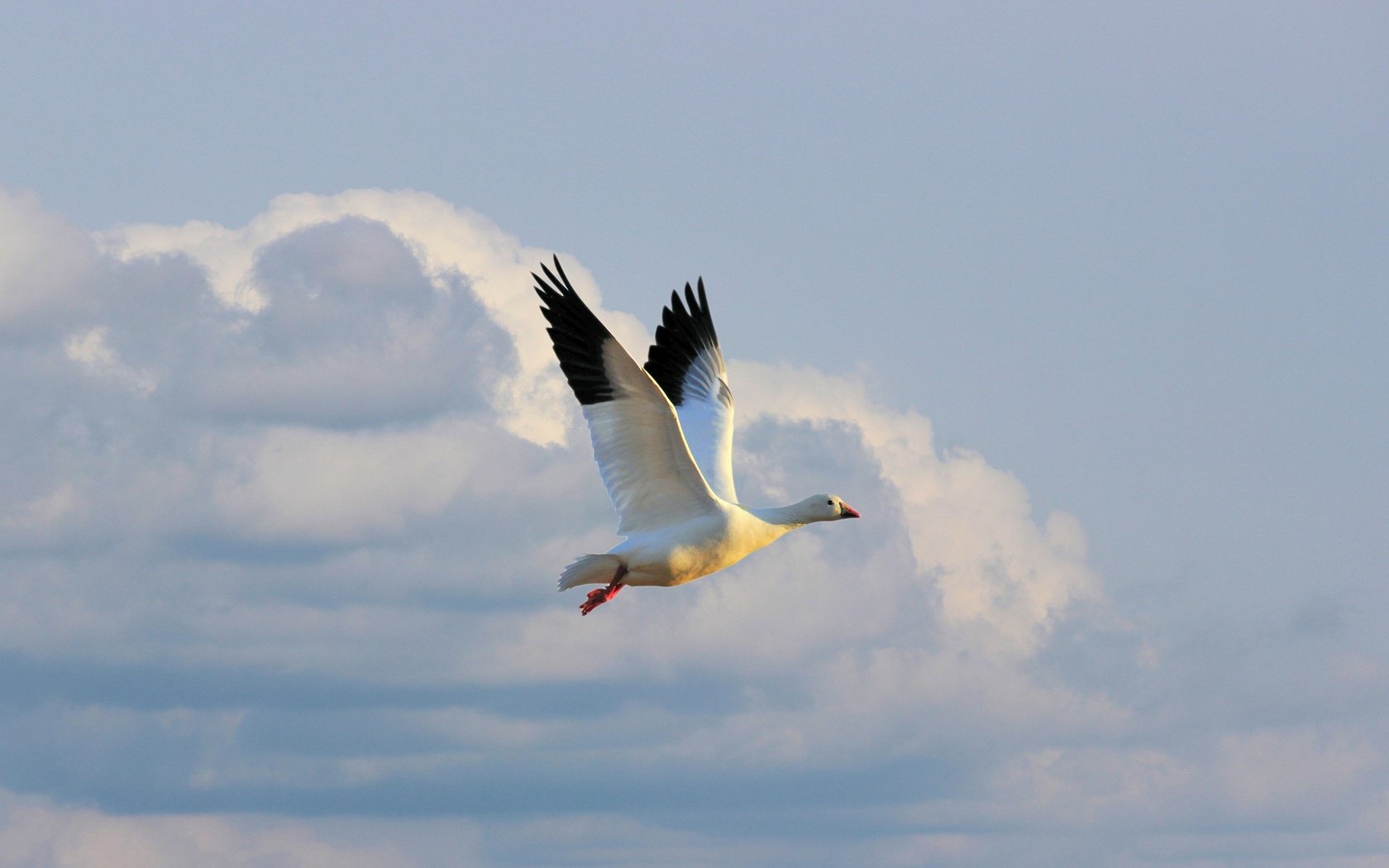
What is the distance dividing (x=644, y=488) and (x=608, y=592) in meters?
1.93

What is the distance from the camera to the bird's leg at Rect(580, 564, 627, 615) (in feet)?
105

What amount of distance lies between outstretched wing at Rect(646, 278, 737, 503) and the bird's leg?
4699 mm

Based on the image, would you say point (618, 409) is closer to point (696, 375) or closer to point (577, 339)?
point (577, 339)

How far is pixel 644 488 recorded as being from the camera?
31.7 m

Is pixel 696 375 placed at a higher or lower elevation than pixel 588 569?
higher

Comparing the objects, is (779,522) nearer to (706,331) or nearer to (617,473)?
(617,473)

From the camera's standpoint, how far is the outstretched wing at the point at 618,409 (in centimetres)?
3009

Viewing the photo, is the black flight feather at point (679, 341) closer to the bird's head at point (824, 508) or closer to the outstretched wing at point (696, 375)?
the outstretched wing at point (696, 375)

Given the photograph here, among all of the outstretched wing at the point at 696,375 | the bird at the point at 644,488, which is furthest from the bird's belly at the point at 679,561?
the outstretched wing at the point at 696,375

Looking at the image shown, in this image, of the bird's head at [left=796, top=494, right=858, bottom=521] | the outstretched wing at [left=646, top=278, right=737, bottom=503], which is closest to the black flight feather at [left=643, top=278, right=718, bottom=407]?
the outstretched wing at [left=646, top=278, right=737, bottom=503]

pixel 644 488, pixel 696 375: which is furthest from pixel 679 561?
pixel 696 375

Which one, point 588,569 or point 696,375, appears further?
point 696,375

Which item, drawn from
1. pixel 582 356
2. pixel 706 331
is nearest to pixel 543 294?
pixel 582 356

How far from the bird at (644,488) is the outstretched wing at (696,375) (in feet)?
4.39
